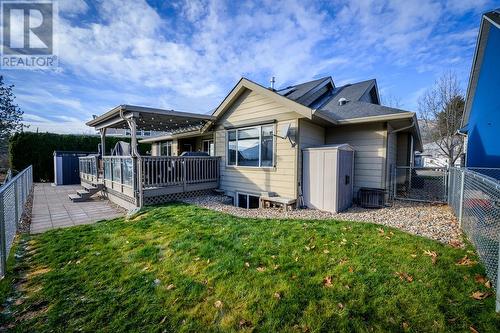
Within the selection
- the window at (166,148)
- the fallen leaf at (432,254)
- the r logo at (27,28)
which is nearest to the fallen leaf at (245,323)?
the fallen leaf at (432,254)

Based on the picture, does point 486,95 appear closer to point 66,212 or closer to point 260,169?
point 260,169

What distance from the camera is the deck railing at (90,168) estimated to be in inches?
430

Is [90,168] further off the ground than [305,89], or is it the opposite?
[305,89]

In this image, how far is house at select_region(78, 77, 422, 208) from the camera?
6.98 metres

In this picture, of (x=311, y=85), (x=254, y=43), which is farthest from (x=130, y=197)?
(x=311, y=85)

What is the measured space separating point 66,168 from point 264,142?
1461cm

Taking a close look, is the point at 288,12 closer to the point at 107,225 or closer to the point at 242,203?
the point at 242,203

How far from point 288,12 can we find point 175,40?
4.81 metres

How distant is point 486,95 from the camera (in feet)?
28.5

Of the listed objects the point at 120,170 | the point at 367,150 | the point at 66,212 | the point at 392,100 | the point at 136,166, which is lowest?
the point at 66,212

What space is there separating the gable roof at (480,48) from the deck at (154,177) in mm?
10055

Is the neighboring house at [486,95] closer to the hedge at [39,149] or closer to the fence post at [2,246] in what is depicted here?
the fence post at [2,246]

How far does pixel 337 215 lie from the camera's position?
5988 mm

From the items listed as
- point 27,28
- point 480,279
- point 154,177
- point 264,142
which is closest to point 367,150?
point 264,142
